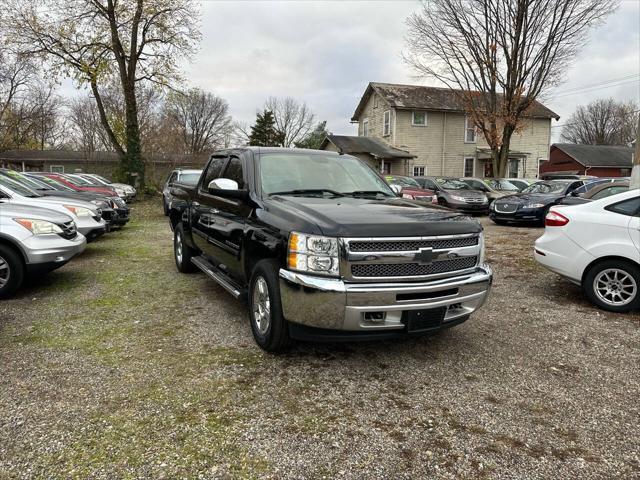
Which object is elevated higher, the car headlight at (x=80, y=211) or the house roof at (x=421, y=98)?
the house roof at (x=421, y=98)

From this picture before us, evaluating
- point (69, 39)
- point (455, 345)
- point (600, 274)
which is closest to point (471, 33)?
point (69, 39)

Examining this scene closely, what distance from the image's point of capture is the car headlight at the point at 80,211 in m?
8.52

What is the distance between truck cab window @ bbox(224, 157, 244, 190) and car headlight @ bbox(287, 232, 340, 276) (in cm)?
152

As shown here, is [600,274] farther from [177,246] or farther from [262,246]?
[177,246]

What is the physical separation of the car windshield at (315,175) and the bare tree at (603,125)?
247ft

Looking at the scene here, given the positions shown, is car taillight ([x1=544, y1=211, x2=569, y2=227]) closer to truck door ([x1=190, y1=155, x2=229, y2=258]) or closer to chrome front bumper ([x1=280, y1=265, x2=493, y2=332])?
chrome front bumper ([x1=280, y1=265, x2=493, y2=332])

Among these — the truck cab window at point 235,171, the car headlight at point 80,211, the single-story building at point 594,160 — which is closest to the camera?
the truck cab window at point 235,171

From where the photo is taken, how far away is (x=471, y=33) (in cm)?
2420

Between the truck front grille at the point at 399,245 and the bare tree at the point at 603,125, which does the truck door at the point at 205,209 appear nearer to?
the truck front grille at the point at 399,245

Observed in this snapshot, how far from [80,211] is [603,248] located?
28.9 feet

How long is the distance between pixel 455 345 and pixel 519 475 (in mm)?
1856

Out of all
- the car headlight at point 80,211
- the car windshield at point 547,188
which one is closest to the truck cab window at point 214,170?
the car headlight at point 80,211

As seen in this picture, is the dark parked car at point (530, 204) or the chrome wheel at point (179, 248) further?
the dark parked car at point (530, 204)

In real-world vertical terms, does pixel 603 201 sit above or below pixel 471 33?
below
